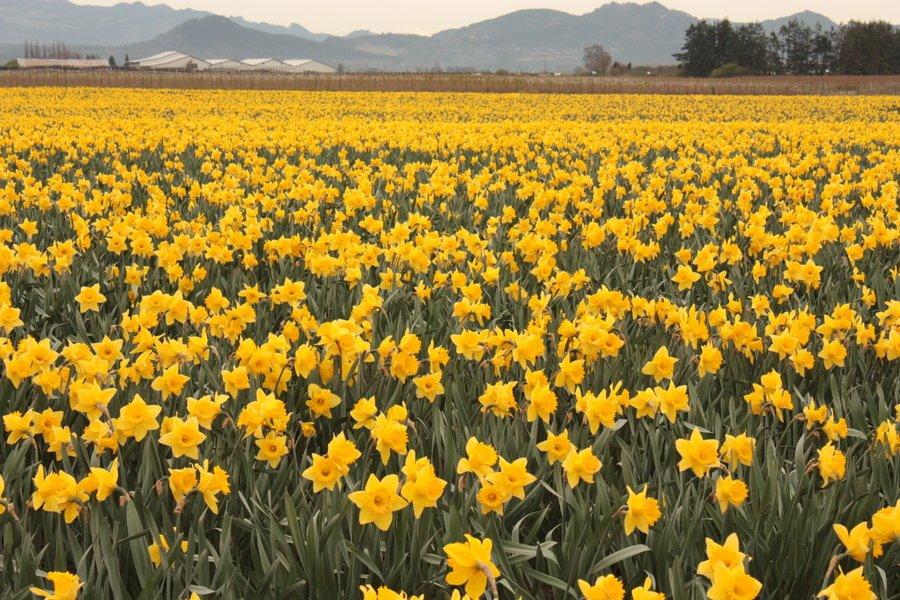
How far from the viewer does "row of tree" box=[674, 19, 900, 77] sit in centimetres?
8906

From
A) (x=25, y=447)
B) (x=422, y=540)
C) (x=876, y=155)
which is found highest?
(x=876, y=155)

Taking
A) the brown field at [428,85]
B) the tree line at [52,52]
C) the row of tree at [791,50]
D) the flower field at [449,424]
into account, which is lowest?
the flower field at [449,424]

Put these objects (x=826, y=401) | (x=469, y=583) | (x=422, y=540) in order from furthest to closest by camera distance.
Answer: (x=826, y=401) → (x=422, y=540) → (x=469, y=583)

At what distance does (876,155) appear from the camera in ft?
35.0

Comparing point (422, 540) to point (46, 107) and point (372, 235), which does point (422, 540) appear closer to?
point (372, 235)

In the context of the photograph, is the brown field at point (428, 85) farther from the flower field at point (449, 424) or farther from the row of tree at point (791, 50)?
the flower field at point (449, 424)

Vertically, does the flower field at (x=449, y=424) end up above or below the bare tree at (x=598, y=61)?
below

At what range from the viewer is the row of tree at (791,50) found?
292 ft

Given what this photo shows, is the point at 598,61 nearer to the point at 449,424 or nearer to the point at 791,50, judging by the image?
the point at 791,50

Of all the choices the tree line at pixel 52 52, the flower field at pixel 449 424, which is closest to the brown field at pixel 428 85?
the flower field at pixel 449 424

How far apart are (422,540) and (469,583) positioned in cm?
56

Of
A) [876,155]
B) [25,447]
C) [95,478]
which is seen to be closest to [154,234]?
[25,447]

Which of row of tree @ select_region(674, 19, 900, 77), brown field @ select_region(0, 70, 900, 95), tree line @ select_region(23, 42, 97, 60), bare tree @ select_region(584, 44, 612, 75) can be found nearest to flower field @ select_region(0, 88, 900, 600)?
brown field @ select_region(0, 70, 900, 95)

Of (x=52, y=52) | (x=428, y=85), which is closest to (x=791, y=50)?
(x=428, y=85)
